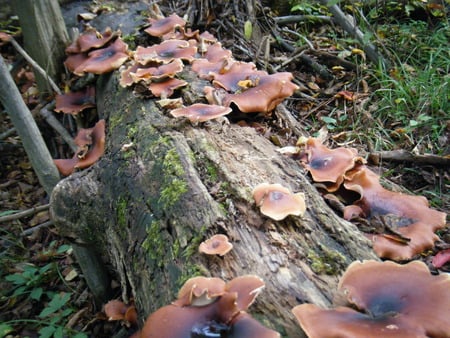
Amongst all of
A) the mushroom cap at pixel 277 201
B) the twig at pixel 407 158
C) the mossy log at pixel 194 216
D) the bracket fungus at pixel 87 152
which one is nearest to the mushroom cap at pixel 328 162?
the mossy log at pixel 194 216

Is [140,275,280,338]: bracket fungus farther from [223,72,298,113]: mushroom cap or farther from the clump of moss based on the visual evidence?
[223,72,298,113]: mushroom cap

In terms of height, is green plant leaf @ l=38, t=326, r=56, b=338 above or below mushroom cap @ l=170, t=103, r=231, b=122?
below

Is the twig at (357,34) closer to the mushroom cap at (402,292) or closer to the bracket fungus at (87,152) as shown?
the bracket fungus at (87,152)

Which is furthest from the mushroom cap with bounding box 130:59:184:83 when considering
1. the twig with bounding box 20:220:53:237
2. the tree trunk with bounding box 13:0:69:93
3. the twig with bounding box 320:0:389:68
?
the twig with bounding box 320:0:389:68

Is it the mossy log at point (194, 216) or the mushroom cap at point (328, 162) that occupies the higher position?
the mossy log at point (194, 216)

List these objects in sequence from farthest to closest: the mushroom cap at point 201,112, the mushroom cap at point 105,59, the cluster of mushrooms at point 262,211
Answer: the mushroom cap at point 105,59
the mushroom cap at point 201,112
the cluster of mushrooms at point 262,211

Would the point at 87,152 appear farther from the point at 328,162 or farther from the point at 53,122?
the point at 328,162

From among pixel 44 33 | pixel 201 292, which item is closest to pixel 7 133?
pixel 44 33
